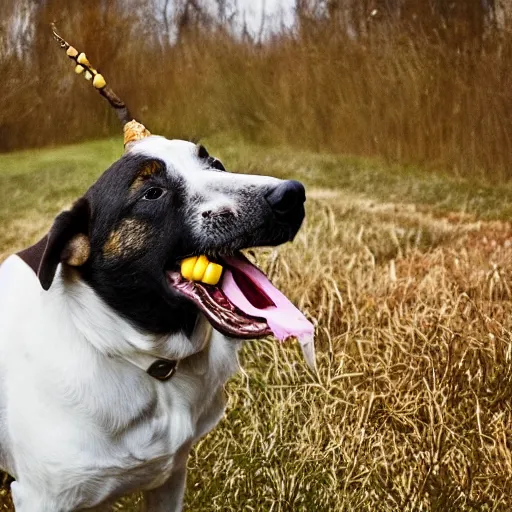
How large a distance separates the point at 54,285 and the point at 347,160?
167 centimetres

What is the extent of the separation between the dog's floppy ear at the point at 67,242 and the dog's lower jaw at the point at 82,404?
10 cm

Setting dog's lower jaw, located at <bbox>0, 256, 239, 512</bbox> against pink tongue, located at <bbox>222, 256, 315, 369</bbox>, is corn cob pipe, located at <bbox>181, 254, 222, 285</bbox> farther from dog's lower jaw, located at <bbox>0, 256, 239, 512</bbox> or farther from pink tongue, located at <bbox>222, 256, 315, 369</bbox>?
dog's lower jaw, located at <bbox>0, 256, 239, 512</bbox>

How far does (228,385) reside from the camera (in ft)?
10.6

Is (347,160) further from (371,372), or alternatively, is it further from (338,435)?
(338,435)

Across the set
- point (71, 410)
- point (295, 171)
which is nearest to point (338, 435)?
point (295, 171)

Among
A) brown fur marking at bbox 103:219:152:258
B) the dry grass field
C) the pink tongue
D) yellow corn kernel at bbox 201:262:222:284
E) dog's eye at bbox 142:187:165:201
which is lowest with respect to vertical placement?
the dry grass field

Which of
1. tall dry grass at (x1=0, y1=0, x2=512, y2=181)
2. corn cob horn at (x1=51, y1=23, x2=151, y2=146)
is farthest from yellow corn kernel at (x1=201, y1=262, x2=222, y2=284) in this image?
tall dry grass at (x1=0, y1=0, x2=512, y2=181)

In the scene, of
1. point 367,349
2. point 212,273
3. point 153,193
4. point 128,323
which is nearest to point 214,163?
point 153,193

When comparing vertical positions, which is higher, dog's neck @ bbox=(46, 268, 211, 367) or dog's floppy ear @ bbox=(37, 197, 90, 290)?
dog's floppy ear @ bbox=(37, 197, 90, 290)

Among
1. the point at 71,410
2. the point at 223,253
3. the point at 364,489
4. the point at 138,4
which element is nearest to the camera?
the point at 223,253

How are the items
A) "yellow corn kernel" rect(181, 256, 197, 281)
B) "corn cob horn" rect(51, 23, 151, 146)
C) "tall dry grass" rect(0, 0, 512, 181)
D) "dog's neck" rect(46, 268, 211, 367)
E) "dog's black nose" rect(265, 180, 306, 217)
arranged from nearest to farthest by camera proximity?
"dog's black nose" rect(265, 180, 306, 217) < "yellow corn kernel" rect(181, 256, 197, 281) < "dog's neck" rect(46, 268, 211, 367) < "corn cob horn" rect(51, 23, 151, 146) < "tall dry grass" rect(0, 0, 512, 181)

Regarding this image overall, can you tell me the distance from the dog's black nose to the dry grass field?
144 cm

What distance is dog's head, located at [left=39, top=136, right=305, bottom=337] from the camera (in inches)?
73.0

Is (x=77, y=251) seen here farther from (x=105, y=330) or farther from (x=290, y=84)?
(x=290, y=84)
